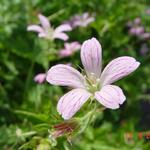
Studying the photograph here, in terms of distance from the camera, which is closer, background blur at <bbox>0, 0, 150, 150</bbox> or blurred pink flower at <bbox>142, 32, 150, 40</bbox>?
background blur at <bbox>0, 0, 150, 150</bbox>

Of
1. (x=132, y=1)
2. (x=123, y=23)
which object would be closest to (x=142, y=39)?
(x=123, y=23)

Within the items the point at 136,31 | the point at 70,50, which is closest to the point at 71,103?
the point at 70,50

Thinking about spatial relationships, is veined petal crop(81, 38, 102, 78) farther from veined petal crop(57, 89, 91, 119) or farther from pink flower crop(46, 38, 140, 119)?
veined petal crop(57, 89, 91, 119)

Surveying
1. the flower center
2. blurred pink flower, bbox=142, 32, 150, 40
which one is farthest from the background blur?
the flower center

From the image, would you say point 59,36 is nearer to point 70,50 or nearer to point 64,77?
point 70,50

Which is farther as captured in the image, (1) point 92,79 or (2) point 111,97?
(1) point 92,79

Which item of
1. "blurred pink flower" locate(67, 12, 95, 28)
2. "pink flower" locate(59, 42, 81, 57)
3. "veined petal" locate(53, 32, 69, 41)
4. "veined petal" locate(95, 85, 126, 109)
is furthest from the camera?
"blurred pink flower" locate(67, 12, 95, 28)

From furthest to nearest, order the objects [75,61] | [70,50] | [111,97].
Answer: [75,61], [70,50], [111,97]

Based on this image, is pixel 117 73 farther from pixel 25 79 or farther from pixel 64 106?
pixel 25 79
